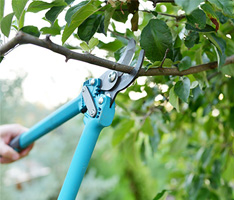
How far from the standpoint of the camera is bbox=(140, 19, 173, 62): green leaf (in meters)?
0.31

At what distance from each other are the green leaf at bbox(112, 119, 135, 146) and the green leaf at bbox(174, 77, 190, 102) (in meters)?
0.24

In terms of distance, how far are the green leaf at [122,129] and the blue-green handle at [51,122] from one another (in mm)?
146

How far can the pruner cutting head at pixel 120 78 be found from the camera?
0.99 feet

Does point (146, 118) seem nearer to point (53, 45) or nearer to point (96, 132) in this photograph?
point (96, 132)

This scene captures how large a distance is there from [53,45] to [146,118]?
297 mm

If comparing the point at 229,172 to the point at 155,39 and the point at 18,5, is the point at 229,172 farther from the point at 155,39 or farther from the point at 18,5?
the point at 18,5

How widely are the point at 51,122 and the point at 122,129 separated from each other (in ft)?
0.51

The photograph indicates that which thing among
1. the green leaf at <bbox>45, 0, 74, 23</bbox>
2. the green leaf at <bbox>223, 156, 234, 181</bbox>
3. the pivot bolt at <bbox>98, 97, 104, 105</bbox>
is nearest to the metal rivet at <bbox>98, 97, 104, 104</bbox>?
the pivot bolt at <bbox>98, 97, 104, 105</bbox>

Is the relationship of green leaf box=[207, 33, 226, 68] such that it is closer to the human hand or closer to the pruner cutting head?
the pruner cutting head

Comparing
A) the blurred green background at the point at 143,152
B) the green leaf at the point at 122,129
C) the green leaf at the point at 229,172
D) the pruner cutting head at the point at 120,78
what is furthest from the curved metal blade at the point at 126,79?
the green leaf at the point at 229,172

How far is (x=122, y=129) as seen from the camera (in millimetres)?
568

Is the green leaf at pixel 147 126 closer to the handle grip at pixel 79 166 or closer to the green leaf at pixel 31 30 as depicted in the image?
the handle grip at pixel 79 166

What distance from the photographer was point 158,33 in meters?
0.31

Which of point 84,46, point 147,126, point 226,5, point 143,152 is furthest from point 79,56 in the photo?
point 143,152
